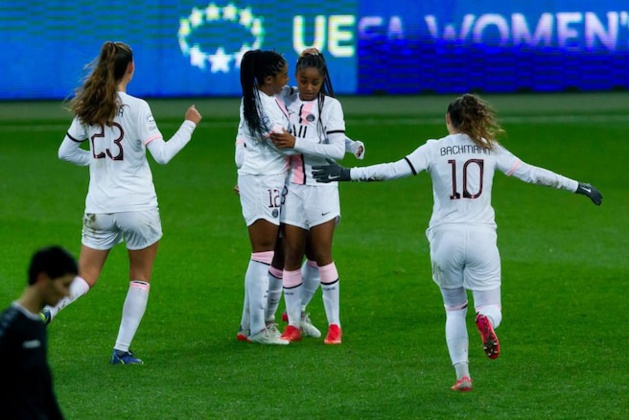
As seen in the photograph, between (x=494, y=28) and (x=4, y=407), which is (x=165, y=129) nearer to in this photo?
(x=494, y=28)

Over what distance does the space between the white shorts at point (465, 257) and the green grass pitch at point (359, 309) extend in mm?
656

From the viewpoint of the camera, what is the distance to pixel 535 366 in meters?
7.69

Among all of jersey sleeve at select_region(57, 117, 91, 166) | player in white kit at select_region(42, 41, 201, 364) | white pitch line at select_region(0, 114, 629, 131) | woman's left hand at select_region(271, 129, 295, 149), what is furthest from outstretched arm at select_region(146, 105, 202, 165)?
white pitch line at select_region(0, 114, 629, 131)

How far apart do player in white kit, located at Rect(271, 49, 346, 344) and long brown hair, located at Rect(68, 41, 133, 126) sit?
4.34ft

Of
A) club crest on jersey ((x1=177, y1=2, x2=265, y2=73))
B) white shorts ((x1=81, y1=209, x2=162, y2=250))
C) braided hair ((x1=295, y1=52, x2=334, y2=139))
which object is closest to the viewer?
white shorts ((x1=81, y1=209, x2=162, y2=250))

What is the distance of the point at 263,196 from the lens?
26.9 feet

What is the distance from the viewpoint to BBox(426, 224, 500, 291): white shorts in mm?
6770

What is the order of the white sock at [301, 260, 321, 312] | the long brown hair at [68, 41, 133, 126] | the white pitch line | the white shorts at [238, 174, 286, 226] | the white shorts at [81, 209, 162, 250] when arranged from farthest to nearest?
the white pitch line
the white sock at [301, 260, 321, 312]
the white shorts at [238, 174, 286, 226]
the white shorts at [81, 209, 162, 250]
the long brown hair at [68, 41, 133, 126]

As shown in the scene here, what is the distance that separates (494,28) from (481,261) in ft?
68.0

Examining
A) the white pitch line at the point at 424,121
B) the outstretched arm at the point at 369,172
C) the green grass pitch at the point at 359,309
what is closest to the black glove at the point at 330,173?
the outstretched arm at the point at 369,172

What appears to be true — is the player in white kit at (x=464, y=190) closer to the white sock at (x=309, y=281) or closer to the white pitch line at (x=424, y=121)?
the white sock at (x=309, y=281)

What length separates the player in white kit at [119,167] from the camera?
735 cm

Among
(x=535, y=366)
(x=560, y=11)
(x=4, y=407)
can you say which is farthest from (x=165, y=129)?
(x=4, y=407)

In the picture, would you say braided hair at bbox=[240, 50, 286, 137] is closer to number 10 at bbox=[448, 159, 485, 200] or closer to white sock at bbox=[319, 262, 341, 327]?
white sock at bbox=[319, 262, 341, 327]
